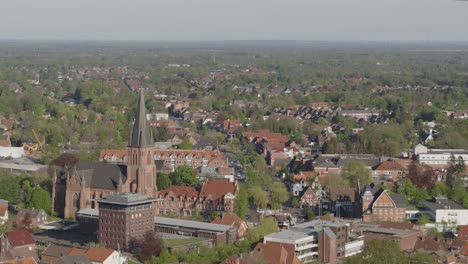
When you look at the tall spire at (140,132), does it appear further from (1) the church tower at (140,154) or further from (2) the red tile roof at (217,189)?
(2) the red tile roof at (217,189)

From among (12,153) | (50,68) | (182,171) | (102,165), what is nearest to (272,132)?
(12,153)

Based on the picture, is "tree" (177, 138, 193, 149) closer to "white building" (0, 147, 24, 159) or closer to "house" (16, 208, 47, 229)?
"white building" (0, 147, 24, 159)

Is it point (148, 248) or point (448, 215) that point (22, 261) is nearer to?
point (148, 248)

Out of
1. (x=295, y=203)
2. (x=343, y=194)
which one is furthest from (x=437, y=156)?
(x=343, y=194)

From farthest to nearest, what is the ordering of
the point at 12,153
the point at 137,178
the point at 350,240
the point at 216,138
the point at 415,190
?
the point at 216,138
the point at 12,153
the point at 415,190
the point at 137,178
the point at 350,240

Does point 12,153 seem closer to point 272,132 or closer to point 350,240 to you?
point 272,132

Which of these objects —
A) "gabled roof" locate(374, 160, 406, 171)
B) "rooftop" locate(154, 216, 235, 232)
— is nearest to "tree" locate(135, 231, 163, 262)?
"rooftop" locate(154, 216, 235, 232)
